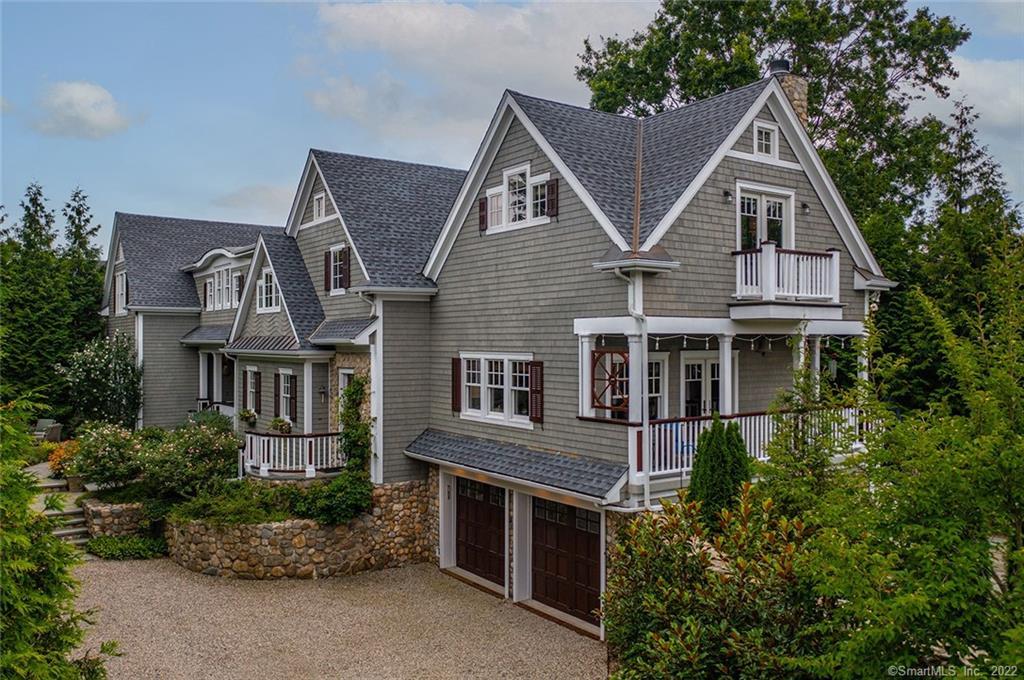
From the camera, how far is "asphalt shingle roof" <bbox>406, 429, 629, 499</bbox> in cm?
1331

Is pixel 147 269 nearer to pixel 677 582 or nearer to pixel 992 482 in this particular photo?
pixel 677 582

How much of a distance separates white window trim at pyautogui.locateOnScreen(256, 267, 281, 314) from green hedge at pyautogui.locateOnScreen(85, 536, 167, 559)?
7044mm

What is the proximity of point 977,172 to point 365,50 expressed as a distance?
23.3 m

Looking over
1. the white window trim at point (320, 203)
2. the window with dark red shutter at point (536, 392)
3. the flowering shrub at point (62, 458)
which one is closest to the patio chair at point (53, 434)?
the flowering shrub at point (62, 458)

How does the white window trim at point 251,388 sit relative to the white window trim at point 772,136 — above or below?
below

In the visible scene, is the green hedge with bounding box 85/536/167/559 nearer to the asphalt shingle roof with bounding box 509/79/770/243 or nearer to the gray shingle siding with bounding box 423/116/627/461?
the gray shingle siding with bounding box 423/116/627/461

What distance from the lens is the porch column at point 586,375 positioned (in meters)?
14.0

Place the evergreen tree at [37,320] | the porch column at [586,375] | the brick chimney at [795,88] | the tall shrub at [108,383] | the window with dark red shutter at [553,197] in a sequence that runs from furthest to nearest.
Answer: the evergreen tree at [37,320] → the tall shrub at [108,383] → the brick chimney at [795,88] → the window with dark red shutter at [553,197] → the porch column at [586,375]

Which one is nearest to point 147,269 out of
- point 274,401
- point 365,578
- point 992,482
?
point 274,401

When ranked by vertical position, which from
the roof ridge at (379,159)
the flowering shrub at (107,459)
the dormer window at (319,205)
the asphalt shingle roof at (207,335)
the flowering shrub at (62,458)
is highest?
the roof ridge at (379,159)

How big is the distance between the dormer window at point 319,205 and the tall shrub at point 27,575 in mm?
13482

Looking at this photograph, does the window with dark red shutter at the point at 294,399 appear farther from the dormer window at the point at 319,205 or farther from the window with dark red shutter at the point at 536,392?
the window with dark red shutter at the point at 536,392

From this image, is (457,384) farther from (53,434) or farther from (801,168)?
(53,434)

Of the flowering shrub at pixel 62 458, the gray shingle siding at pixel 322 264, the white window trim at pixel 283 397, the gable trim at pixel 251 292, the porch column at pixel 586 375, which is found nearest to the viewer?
the porch column at pixel 586 375
